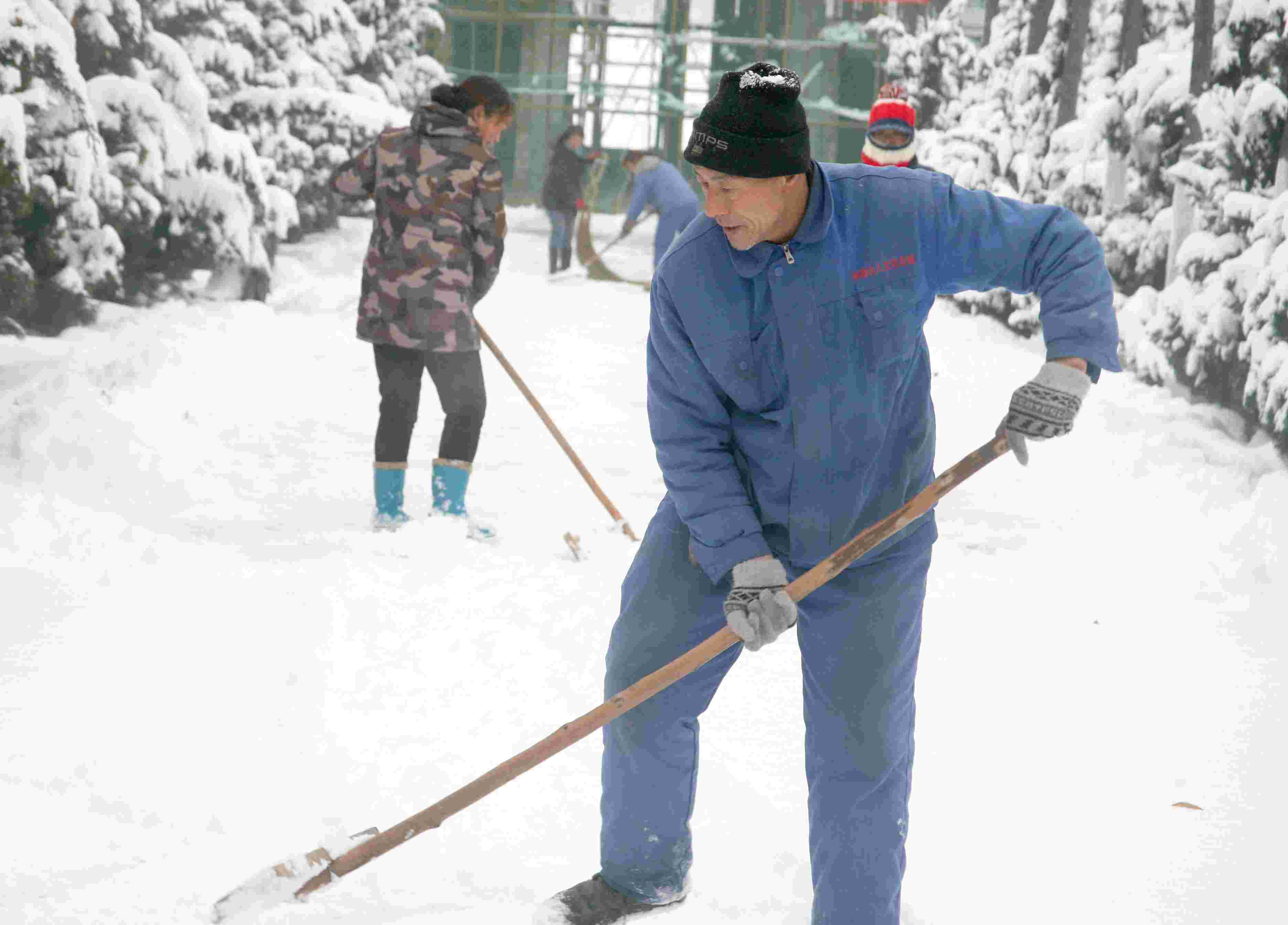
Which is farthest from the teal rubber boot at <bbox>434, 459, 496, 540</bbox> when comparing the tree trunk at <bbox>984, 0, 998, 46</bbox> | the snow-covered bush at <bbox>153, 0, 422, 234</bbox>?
the tree trunk at <bbox>984, 0, 998, 46</bbox>

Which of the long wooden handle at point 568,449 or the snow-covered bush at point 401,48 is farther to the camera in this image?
the snow-covered bush at point 401,48

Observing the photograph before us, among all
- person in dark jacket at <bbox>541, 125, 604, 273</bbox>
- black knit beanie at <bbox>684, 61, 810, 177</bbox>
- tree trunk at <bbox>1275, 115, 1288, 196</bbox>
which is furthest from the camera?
person in dark jacket at <bbox>541, 125, 604, 273</bbox>

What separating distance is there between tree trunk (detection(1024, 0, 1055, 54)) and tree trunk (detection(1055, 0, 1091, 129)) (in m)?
1.72

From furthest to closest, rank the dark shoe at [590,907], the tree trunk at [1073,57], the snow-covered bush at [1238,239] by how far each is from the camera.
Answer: the tree trunk at [1073,57], the snow-covered bush at [1238,239], the dark shoe at [590,907]

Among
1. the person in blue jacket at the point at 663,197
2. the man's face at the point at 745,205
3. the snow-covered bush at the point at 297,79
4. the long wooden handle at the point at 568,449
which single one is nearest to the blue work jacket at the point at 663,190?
the person in blue jacket at the point at 663,197

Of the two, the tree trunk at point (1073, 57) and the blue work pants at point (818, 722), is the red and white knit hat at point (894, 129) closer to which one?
the blue work pants at point (818, 722)

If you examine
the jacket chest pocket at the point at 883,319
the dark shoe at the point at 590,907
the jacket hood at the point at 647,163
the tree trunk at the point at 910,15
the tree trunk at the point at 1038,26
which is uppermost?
the tree trunk at the point at 910,15

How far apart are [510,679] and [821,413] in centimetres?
200

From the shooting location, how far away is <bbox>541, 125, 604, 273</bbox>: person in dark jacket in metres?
15.7

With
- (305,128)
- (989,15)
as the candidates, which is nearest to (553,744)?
(305,128)

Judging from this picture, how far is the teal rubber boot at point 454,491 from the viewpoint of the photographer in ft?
17.7

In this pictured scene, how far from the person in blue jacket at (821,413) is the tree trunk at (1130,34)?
10635 millimetres

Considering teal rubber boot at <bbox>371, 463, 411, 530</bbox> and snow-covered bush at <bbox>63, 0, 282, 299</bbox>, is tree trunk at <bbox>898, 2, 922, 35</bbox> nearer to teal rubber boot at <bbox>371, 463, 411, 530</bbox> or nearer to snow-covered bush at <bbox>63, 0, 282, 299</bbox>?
snow-covered bush at <bbox>63, 0, 282, 299</bbox>

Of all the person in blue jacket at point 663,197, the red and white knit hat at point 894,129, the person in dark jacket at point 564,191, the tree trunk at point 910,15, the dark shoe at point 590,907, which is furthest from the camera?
the tree trunk at point 910,15
